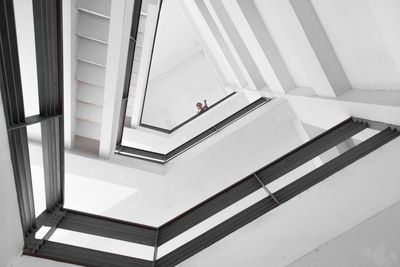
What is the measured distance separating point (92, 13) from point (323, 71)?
4063 millimetres

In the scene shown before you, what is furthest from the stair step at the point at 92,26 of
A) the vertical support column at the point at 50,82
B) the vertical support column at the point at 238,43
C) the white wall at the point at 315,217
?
the vertical support column at the point at 238,43

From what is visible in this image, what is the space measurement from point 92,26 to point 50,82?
2676mm

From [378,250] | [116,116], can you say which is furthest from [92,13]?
[378,250]

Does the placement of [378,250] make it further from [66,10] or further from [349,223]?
[66,10]

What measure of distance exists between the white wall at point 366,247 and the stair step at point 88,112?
4.99 metres

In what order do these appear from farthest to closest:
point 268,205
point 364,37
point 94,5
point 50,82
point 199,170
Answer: point 199,170, point 94,5, point 364,37, point 268,205, point 50,82

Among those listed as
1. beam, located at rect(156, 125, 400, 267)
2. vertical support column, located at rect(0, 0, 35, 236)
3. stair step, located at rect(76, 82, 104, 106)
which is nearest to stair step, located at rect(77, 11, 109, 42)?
stair step, located at rect(76, 82, 104, 106)

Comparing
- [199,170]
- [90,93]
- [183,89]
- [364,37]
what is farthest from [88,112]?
[183,89]

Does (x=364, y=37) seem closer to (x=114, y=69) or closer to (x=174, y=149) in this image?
(x=114, y=69)

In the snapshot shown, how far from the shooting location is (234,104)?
37.8ft

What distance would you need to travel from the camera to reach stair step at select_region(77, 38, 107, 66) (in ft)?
17.8

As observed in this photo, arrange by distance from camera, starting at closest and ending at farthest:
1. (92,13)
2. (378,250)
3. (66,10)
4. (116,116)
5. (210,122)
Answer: (378,250), (66,10), (92,13), (116,116), (210,122)

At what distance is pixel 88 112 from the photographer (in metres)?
6.51

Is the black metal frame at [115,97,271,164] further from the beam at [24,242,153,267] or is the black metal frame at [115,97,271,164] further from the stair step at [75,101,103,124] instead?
the beam at [24,242,153,267]
